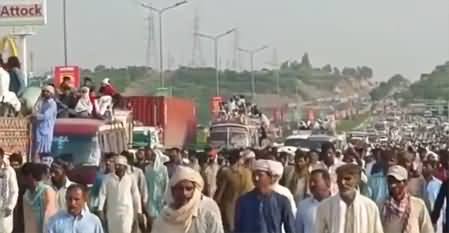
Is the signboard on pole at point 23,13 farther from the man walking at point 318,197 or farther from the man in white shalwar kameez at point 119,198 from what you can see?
the man walking at point 318,197

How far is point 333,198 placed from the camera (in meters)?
10.9

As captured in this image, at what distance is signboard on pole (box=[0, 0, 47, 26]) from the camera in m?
40.5

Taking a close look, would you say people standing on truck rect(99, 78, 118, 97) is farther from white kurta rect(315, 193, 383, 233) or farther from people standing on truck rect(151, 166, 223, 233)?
people standing on truck rect(151, 166, 223, 233)

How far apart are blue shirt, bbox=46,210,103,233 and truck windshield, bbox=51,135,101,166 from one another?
439 inches

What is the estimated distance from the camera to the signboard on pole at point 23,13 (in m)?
40.5

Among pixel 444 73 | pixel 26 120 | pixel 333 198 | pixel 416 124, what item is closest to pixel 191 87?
pixel 416 124

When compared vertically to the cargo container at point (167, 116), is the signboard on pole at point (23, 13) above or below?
above

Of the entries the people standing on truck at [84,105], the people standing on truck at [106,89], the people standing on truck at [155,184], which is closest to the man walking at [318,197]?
the people standing on truck at [155,184]

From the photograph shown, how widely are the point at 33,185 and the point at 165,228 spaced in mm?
5749

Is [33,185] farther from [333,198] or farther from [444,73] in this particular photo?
[444,73]

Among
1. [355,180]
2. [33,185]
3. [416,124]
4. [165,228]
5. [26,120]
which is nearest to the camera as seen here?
[165,228]

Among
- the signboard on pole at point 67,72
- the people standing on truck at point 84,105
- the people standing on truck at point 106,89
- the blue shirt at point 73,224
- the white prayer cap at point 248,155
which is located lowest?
the blue shirt at point 73,224

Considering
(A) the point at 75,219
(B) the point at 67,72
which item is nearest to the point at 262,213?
(A) the point at 75,219

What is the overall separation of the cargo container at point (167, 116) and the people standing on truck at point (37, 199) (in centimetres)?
2665
